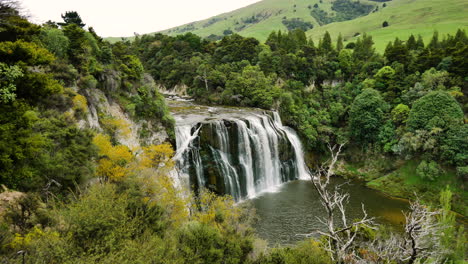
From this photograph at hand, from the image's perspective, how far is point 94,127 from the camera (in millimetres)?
22078

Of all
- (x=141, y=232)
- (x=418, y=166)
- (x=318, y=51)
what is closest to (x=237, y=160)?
(x=141, y=232)

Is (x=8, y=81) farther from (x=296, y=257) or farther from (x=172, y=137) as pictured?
(x=296, y=257)

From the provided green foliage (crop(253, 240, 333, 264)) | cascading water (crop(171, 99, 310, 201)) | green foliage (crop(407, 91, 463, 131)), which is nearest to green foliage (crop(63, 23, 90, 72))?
cascading water (crop(171, 99, 310, 201))

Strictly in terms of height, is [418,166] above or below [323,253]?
below

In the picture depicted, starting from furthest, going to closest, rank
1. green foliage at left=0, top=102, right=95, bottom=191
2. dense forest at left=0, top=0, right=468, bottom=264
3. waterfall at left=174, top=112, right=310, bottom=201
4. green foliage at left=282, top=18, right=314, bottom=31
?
green foliage at left=282, top=18, right=314, bottom=31, waterfall at left=174, top=112, right=310, bottom=201, green foliage at left=0, top=102, right=95, bottom=191, dense forest at left=0, top=0, right=468, bottom=264

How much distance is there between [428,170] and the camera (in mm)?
33188

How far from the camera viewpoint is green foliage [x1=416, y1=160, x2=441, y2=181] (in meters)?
32.8

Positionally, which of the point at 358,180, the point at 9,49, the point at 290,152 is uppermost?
the point at 9,49

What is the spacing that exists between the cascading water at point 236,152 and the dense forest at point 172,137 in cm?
282

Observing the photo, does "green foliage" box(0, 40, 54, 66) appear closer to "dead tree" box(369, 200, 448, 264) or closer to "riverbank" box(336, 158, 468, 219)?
"dead tree" box(369, 200, 448, 264)

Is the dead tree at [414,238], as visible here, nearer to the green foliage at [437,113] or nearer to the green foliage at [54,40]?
the green foliage at [54,40]

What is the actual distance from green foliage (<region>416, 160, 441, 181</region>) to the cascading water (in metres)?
14.9

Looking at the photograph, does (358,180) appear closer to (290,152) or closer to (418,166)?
(418,166)

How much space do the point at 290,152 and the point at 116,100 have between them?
25.4 metres
